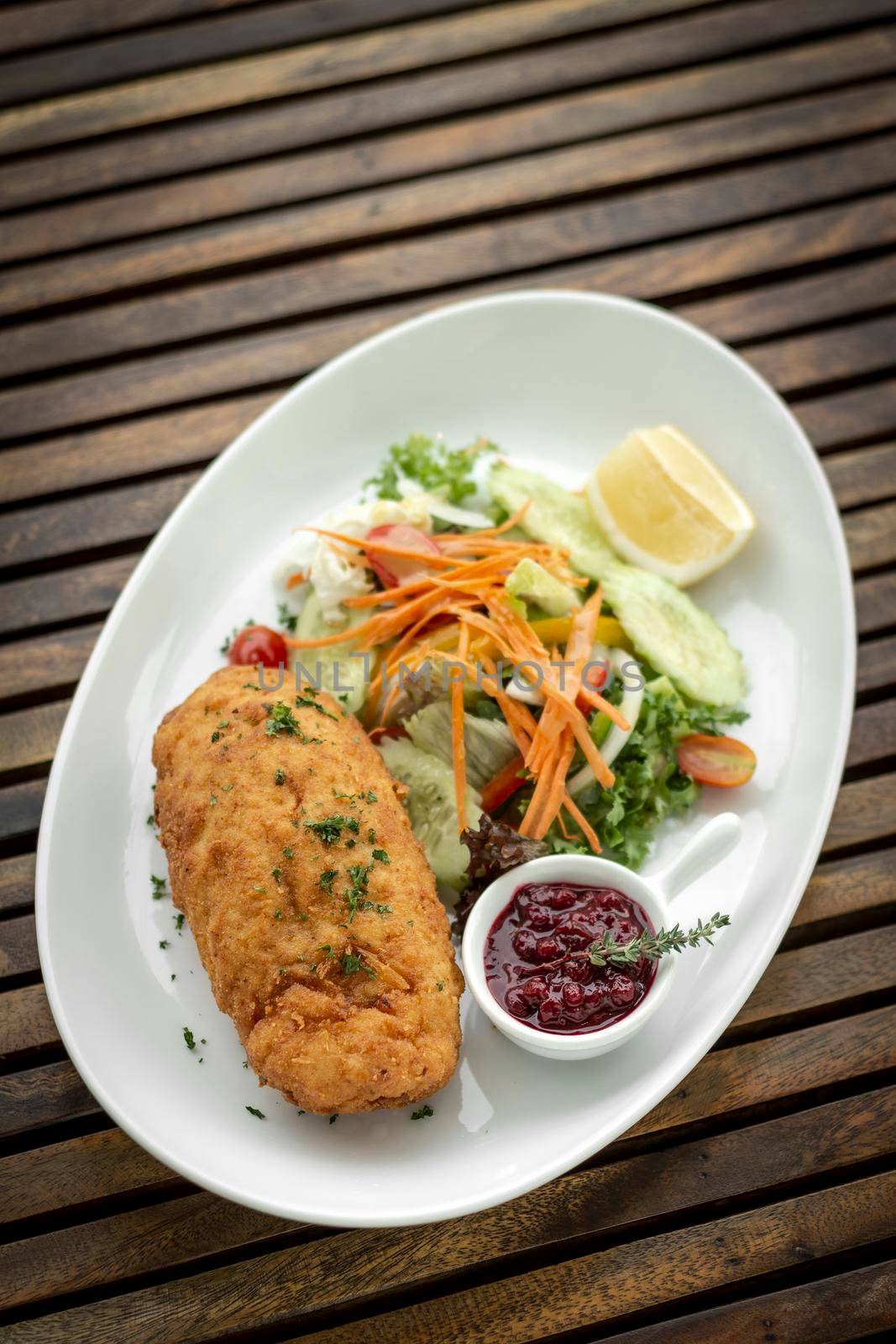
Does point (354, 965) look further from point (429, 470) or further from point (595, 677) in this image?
point (429, 470)

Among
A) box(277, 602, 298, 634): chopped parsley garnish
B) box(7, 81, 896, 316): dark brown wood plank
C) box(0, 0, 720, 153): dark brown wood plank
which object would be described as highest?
box(0, 0, 720, 153): dark brown wood plank

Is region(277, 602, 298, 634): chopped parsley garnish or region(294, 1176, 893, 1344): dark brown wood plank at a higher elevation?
region(277, 602, 298, 634): chopped parsley garnish

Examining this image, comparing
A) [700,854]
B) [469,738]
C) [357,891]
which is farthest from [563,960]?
[469,738]

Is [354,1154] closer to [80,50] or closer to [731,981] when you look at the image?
[731,981]

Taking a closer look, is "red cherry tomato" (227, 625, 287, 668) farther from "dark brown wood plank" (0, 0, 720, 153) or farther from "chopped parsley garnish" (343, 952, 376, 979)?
"dark brown wood plank" (0, 0, 720, 153)

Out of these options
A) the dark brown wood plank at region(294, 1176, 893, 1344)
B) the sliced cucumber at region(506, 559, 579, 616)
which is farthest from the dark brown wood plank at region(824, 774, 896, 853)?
the sliced cucumber at region(506, 559, 579, 616)

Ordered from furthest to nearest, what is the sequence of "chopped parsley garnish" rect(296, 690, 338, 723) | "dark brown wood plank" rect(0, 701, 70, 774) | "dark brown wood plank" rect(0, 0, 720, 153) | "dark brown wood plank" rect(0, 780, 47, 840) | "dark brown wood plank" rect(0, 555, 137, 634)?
1. "dark brown wood plank" rect(0, 0, 720, 153)
2. "dark brown wood plank" rect(0, 555, 137, 634)
3. "dark brown wood plank" rect(0, 701, 70, 774)
4. "dark brown wood plank" rect(0, 780, 47, 840)
5. "chopped parsley garnish" rect(296, 690, 338, 723)

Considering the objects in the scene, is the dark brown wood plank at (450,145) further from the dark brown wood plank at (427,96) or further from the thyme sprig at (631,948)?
the thyme sprig at (631,948)
